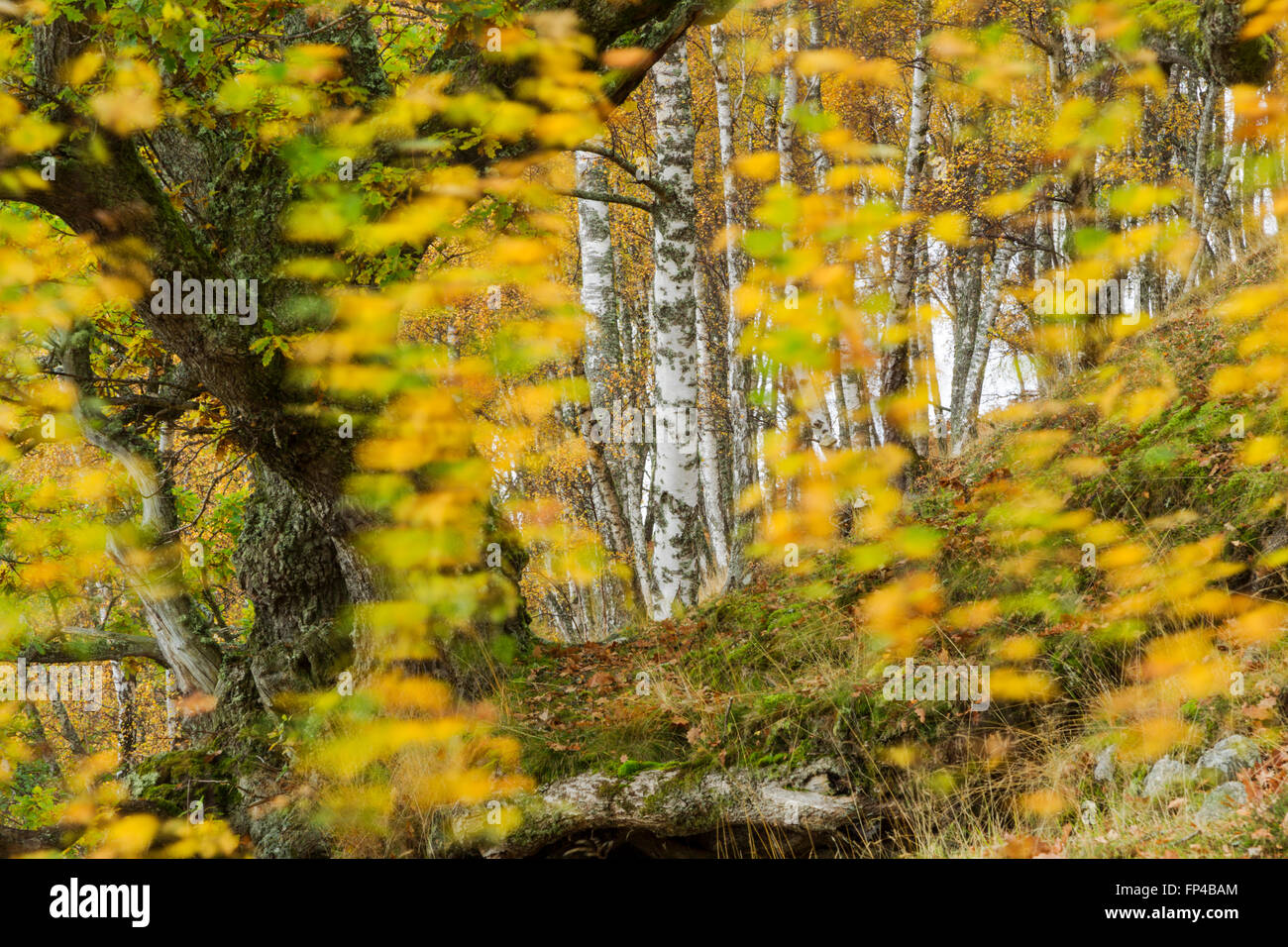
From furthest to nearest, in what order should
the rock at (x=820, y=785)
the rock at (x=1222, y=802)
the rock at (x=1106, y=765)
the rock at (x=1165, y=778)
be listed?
the rock at (x=820, y=785), the rock at (x=1106, y=765), the rock at (x=1165, y=778), the rock at (x=1222, y=802)

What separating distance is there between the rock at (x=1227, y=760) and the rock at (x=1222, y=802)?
86 millimetres

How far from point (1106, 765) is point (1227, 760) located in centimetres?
49

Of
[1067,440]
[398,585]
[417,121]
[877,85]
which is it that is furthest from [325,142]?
[877,85]

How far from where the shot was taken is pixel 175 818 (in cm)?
527

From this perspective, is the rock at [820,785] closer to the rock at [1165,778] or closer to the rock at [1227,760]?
the rock at [1165,778]

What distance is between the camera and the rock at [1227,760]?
3184 mm

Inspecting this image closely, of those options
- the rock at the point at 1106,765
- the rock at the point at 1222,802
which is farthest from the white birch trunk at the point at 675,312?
the rock at the point at 1222,802

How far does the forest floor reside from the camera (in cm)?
338

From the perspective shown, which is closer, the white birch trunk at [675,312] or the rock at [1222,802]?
the rock at [1222,802]

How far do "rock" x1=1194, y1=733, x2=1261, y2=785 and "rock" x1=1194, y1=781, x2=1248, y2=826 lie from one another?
9 cm

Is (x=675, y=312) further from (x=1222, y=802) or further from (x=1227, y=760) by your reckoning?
(x=1222, y=802)

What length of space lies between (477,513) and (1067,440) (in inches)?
173

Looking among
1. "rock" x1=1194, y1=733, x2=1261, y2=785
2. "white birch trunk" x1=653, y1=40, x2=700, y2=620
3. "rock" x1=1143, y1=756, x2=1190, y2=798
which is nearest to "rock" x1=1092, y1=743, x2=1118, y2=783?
"rock" x1=1143, y1=756, x2=1190, y2=798

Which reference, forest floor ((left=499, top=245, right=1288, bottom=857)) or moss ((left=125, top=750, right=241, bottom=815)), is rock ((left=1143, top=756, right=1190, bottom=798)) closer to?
forest floor ((left=499, top=245, right=1288, bottom=857))
